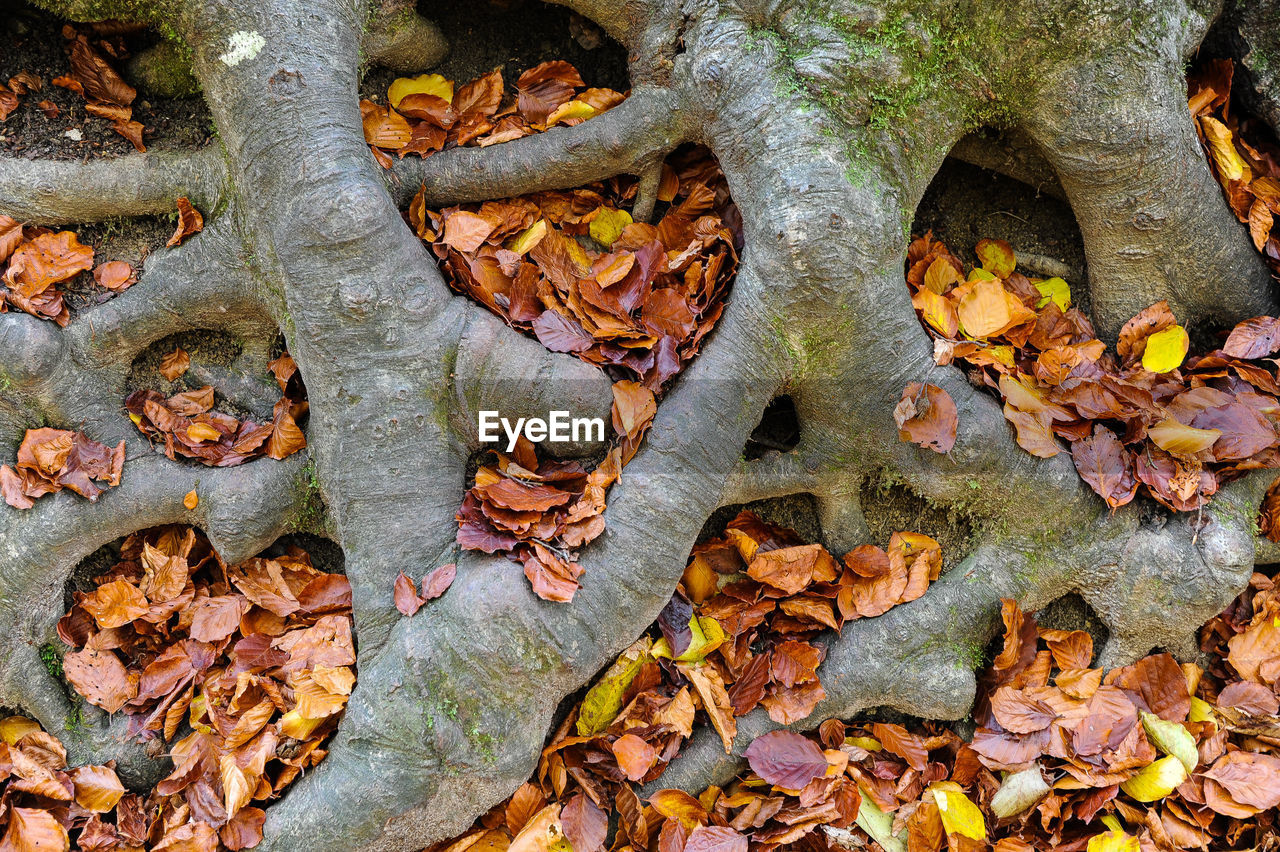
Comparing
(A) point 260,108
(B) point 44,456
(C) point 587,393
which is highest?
(A) point 260,108

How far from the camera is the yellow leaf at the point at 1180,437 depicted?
274 cm

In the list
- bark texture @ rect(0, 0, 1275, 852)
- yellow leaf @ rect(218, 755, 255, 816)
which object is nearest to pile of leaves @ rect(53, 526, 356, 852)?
yellow leaf @ rect(218, 755, 255, 816)

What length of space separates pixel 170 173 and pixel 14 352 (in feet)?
2.45

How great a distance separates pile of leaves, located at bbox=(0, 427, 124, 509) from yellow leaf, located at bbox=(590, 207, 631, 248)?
1.72 metres

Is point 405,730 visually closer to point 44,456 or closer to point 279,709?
point 279,709

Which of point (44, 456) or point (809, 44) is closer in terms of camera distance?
point (809, 44)

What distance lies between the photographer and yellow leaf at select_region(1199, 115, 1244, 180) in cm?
300

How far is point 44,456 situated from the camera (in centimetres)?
278

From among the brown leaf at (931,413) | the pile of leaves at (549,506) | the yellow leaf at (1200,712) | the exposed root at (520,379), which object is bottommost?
the yellow leaf at (1200,712)

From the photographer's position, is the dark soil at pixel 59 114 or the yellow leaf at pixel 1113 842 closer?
the yellow leaf at pixel 1113 842

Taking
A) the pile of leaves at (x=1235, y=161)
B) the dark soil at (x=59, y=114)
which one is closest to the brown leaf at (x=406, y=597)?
the dark soil at (x=59, y=114)

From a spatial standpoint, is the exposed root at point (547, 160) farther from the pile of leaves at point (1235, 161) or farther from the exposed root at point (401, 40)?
the pile of leaves at point (1235, 161)

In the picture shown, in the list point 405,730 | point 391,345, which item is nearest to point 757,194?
point 391,345

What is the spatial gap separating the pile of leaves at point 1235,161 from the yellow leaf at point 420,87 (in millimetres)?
2617
